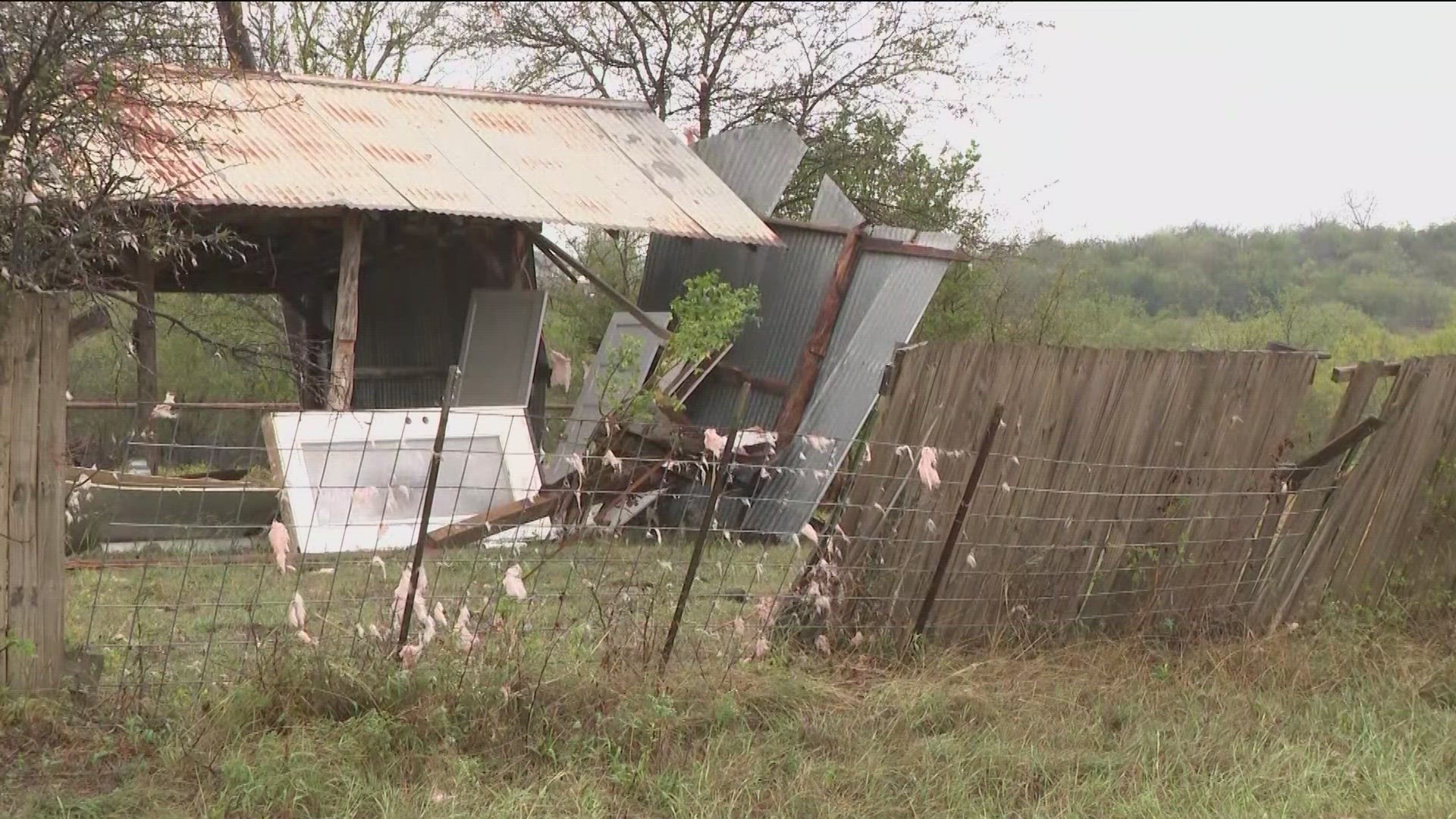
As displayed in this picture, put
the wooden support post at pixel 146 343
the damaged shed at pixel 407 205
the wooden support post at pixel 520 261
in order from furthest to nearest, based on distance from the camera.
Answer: the wooden support post at pixel 520 261
the wooden support post at pixel 146 343
the damaged shed at pixel 407 205

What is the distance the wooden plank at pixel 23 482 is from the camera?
3.88 meters

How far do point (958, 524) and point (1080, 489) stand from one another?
2.53 feet

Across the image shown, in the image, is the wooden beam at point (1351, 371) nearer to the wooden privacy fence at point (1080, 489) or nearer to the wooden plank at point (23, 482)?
the wooden privacy fence at point (1080, 489)

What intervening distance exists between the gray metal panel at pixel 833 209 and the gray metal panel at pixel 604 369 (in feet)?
5.97

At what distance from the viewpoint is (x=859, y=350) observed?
11.7 metres

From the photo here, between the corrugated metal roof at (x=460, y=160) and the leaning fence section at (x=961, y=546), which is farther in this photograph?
the corrugated metal roof at (x=460, y=160)

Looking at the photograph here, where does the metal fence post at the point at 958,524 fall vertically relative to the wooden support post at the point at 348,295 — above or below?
above

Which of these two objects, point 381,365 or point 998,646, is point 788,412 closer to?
point 381,365

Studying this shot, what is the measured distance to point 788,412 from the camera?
11812 mm

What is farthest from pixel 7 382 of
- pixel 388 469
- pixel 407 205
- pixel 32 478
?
pixel 407 205

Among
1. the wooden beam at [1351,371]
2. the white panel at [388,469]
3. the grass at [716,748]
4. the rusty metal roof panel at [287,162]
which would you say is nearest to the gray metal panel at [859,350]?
the white panel at [388,469]

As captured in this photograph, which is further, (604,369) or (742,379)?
(604,369)

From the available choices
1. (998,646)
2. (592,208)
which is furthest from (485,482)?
(998,646)

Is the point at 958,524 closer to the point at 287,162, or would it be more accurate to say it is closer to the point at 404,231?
the point at 287,162
